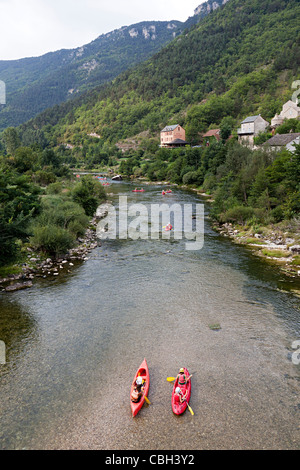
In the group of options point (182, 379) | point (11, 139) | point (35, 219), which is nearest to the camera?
→ point (182, 379)

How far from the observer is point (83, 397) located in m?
13.5

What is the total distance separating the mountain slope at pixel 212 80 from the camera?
429 feet

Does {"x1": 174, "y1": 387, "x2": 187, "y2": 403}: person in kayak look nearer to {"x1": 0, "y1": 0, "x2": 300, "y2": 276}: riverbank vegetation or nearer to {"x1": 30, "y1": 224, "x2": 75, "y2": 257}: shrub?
{"x1": 0, "y1": 0, "x2": 300, "y2": 276}: riverbank vegetation

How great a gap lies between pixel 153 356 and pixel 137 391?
3268 millimetres

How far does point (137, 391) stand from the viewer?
13141mm

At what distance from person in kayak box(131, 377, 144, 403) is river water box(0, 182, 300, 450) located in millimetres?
559

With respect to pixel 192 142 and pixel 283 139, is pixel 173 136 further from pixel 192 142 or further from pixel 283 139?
pixel 283 139

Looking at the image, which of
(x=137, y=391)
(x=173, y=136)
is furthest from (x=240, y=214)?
(x=173, y=136)

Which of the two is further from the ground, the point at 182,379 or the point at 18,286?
the point at 18,286

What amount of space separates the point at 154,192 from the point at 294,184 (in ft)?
134

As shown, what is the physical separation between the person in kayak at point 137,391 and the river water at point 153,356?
0.56 metres

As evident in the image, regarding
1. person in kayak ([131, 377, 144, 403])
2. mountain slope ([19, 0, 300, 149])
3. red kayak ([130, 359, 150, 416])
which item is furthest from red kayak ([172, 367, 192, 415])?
mountain slope ([19, 0, 300, 149])

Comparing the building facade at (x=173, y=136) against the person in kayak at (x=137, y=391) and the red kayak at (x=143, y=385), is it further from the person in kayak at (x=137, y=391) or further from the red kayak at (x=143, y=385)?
the person in kayak at (x=137, y=391)

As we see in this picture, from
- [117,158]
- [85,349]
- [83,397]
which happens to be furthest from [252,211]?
[117,158]
